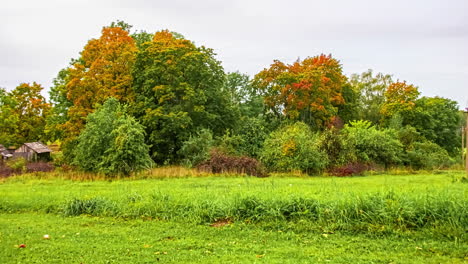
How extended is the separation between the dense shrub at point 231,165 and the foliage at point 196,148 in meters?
0.98

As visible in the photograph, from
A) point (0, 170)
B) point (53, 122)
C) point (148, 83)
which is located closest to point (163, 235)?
point (148, 83)

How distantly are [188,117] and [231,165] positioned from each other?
485cm

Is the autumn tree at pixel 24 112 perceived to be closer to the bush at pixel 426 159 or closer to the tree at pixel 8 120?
the tree at pixel 8 120

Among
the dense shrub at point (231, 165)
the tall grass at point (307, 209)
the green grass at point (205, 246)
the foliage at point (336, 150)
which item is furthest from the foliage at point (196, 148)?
the green grass at point (205, 246)

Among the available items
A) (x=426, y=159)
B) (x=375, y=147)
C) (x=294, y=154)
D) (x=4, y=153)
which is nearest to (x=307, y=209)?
(x=294, y=154)

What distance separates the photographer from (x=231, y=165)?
22.0 metres

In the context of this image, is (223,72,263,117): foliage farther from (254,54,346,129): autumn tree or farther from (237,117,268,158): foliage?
(237,117,268,158): foliage

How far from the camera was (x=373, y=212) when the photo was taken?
7.77 meters

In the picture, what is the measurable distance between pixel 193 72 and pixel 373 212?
20301 mm

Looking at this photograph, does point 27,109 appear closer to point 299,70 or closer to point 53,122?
point 53,122

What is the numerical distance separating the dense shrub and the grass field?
11769 mm

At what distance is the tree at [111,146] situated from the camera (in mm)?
20078

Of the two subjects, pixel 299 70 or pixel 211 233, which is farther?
pixel 299 70

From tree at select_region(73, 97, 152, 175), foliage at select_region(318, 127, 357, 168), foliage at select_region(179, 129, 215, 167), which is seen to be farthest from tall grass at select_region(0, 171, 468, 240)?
foliage at select_region(318, 127, 357, 168)
